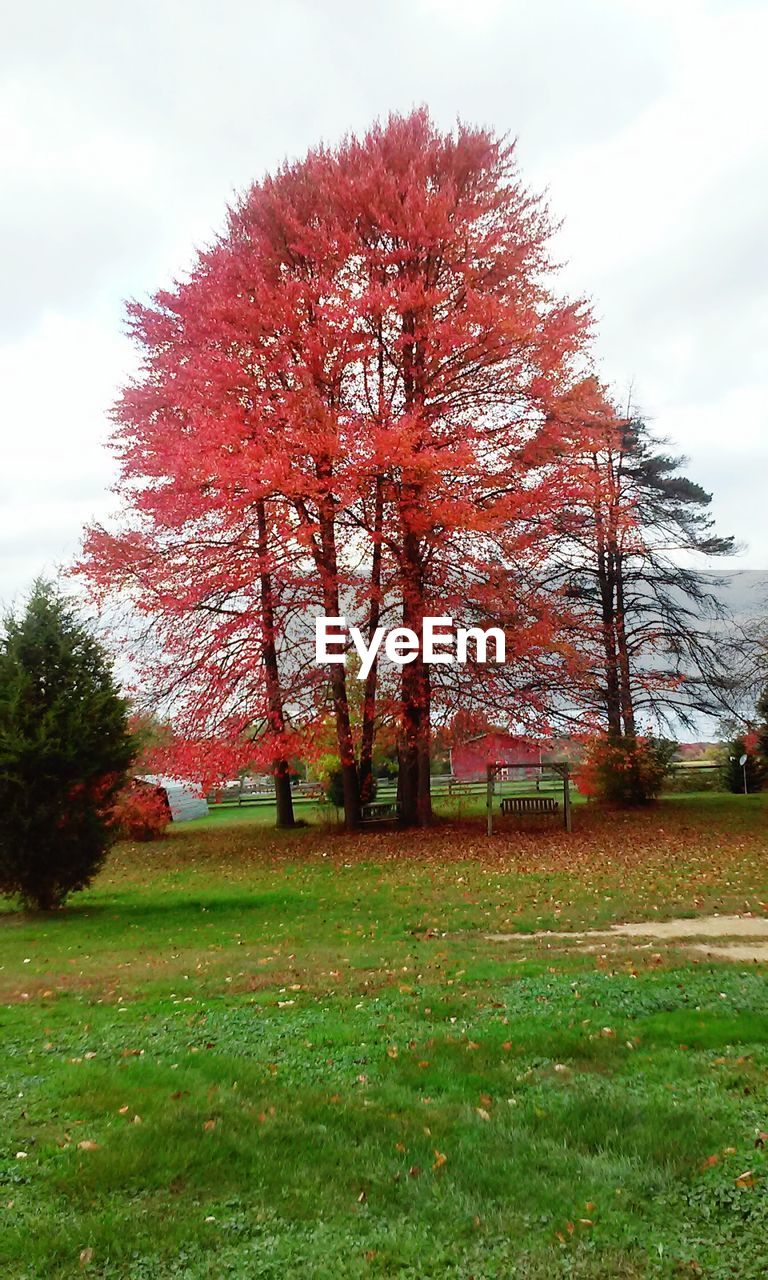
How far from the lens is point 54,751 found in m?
13.2

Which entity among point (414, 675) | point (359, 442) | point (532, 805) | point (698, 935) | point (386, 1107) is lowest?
point (698, 935)

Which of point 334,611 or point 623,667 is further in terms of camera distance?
point 623,667

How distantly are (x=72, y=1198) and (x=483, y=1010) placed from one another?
3501 millimetres

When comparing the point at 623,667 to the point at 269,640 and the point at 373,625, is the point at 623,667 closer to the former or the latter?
the point at 373,625

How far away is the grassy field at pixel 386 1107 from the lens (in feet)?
11.4

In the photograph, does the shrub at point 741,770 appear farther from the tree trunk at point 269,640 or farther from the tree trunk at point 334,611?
the tree trunk at point 269,640

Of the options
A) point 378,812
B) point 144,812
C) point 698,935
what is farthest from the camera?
point 144,812

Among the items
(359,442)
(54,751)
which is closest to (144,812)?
(54,751)

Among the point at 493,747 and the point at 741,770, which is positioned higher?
the point at 493,747

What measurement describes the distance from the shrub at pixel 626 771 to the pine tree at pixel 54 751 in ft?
43.9

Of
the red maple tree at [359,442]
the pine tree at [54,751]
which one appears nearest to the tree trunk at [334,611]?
the red maple tree at [359,442]

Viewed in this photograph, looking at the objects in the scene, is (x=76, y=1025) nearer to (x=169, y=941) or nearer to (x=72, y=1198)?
(x=72, y=1198)

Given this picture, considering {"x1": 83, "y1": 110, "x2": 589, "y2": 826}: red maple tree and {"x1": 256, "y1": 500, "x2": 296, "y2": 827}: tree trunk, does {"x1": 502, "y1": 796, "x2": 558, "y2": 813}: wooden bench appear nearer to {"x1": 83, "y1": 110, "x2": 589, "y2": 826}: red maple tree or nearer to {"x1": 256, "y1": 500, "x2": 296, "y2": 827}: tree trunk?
{"x1": 83, "y1": 110, "x2": 589, "y2": 826}: red maple tree

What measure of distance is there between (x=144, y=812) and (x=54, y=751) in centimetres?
1055
